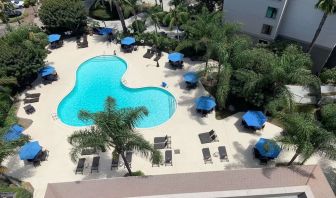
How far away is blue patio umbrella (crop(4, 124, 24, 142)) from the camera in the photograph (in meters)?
28.0

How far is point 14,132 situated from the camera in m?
29.0

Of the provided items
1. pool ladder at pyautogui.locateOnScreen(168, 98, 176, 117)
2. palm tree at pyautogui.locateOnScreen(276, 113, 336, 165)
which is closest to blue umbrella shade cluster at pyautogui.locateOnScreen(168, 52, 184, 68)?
pool ladder at pyautogui.locateOnScreen(168, 98, 176, 117)

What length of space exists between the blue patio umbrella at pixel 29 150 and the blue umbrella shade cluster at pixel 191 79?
17766 mm

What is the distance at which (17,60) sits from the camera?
34094 mm

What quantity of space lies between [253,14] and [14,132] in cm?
3058

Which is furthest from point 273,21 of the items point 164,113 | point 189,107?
point 164,113

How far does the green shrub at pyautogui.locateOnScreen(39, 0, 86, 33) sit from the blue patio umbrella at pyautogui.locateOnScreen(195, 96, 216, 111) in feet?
78.1

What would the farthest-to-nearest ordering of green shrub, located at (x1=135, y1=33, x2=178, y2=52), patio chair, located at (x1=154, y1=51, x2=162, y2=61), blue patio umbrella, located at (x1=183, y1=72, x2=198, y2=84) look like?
green shrub, located at (x1=135, y1=33, x2=178, y2=52)
patio chair, located at (x1=154, y1=51, x2=162, y2=61)
blue patio umbrella, located at (x1=183, y1=72, x2=198, y2=84)

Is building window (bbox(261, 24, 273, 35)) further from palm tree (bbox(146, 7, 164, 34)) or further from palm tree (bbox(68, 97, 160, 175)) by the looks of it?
palm tree (bbox(68, 97, 160, 175))

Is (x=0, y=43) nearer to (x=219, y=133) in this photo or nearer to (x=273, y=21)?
(x=219, y=133)

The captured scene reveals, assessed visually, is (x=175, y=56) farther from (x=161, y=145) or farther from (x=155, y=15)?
(x=161, y=145)

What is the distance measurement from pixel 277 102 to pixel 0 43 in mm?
34045

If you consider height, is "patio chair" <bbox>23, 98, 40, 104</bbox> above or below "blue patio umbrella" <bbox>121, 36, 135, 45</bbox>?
below

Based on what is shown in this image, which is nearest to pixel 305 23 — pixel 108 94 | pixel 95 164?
pixel 108 94
